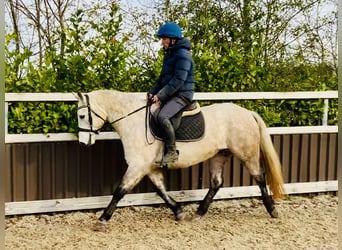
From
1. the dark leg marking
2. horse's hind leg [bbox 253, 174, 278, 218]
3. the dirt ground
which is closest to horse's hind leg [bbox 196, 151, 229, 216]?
the dirt ground

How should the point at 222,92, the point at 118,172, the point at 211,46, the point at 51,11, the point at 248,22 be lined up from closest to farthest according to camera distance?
the point at 118,172 → the point at 222,92 → the point at 211,46 → the point at 51,11 → the point at 248,22

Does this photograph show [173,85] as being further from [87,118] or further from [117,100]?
[87,118]

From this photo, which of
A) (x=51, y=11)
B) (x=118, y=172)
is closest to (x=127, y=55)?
(x=118, y=172)

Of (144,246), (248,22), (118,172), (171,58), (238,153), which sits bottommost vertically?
(144,246)

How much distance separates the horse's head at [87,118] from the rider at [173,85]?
0.54 meters

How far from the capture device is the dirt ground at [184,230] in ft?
12.0

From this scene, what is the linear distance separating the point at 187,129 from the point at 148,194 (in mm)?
1112

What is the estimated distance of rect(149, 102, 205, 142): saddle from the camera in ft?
12.9

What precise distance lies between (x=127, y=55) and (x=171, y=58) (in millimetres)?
984

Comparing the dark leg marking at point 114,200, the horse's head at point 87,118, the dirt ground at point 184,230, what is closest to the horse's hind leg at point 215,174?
the dirt ground at point 184,230

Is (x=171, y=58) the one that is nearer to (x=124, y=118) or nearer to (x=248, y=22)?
(x=124, y=118)

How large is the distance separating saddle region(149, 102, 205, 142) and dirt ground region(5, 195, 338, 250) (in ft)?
2.92

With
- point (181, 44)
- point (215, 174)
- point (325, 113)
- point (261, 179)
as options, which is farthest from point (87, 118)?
point (325, 113)

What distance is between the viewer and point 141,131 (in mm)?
3955
